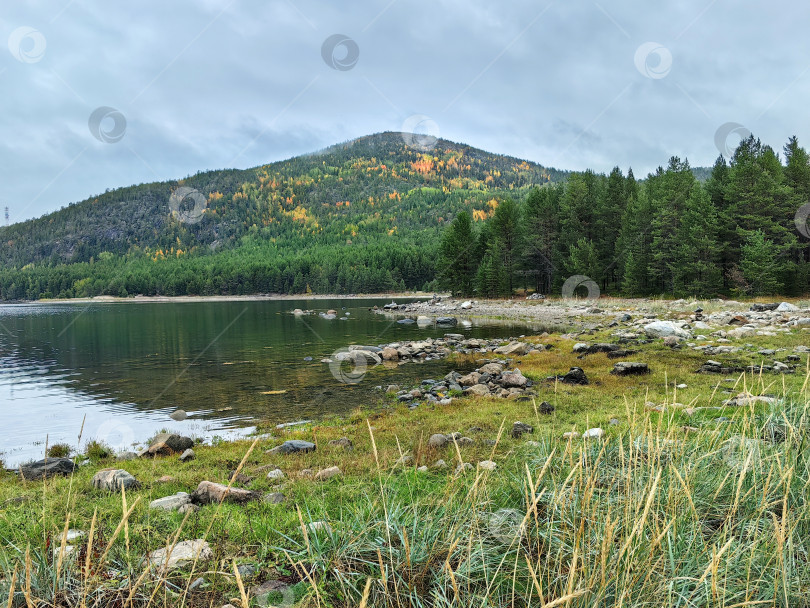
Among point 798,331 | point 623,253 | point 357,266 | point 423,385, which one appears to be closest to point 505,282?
point 623,253

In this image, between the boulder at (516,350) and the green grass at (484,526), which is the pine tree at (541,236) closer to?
the boulder at (516,350)

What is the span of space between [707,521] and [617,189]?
68.3 m

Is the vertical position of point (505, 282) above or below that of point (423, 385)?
above

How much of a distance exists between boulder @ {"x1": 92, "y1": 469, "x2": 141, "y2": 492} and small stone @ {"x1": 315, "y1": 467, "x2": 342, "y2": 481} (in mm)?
2947

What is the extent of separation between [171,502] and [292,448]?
3510mm

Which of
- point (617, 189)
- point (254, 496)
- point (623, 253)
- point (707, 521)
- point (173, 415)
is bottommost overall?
point (173, 415)

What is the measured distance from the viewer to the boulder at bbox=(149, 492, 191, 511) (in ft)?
18.2

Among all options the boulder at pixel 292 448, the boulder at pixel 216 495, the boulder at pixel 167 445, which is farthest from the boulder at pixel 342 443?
the boulder at pixel 167 445

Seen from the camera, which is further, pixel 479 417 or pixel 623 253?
pixel 623 253

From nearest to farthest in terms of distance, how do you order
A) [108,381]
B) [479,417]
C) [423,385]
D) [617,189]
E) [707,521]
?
[707,521]
[479,417]
[423,385]
[108,381]
[617,189]

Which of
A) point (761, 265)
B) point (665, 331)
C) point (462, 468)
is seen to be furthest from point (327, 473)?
point (761, 265)

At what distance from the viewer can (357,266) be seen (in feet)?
519

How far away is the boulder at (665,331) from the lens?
21570 mm

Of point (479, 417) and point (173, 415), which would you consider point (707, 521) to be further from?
point (173, 415)
